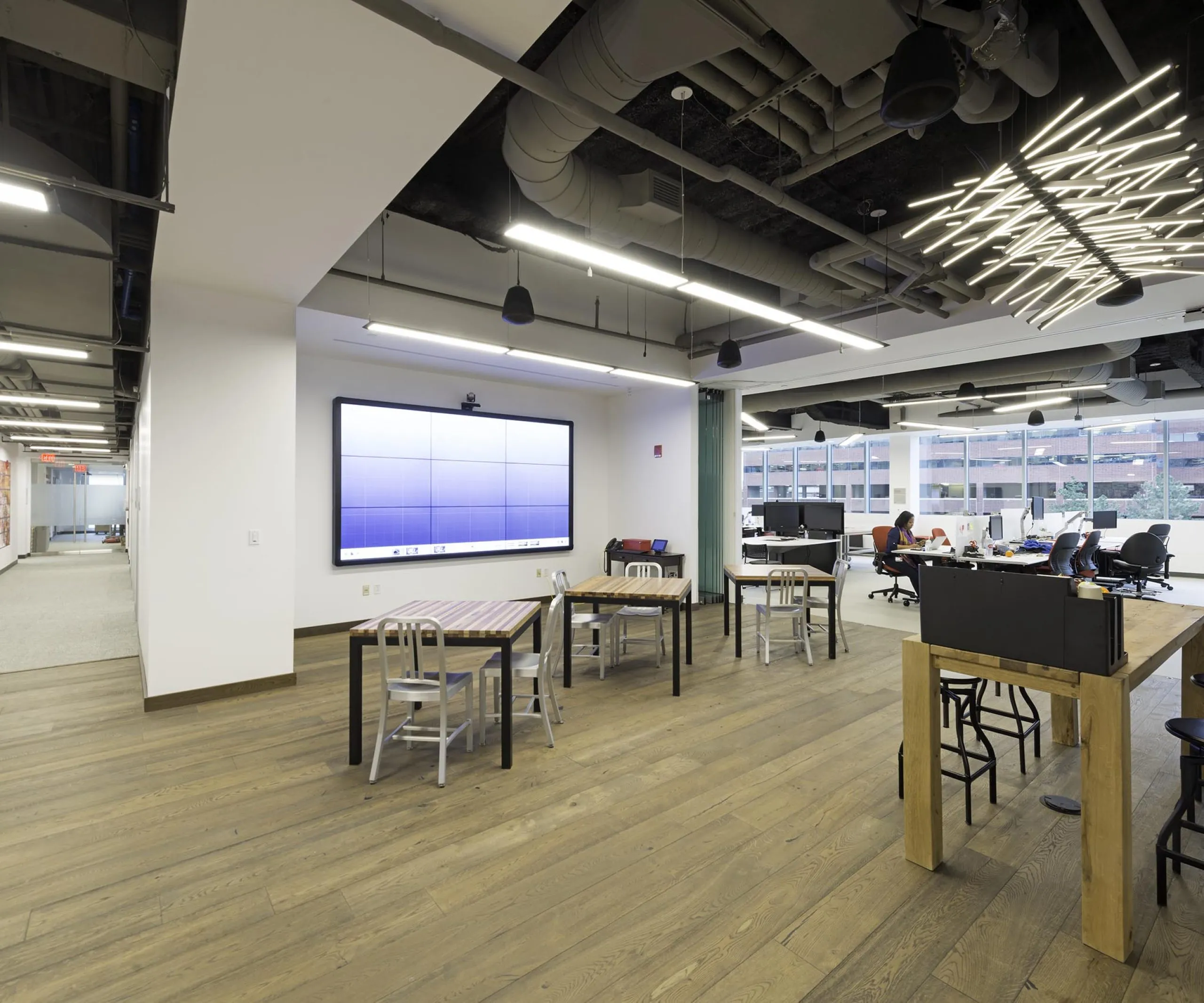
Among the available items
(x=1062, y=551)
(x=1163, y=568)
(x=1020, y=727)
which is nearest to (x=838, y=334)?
(x=1020, y=727)

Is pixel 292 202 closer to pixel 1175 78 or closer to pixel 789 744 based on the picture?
pixel 789 744

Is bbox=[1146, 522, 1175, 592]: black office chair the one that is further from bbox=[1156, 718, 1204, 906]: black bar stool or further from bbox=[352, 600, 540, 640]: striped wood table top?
bbox=[352, 600, 540, 640]: striped wood table top

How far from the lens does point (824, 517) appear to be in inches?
471

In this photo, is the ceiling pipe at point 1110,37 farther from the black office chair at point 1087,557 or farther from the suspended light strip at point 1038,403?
the suspended light strip at point 1038,403

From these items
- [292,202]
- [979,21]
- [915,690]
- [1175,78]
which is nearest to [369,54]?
[292,202]

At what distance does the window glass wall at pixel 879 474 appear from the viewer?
1565 centimetres

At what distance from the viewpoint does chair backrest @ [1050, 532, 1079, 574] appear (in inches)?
302

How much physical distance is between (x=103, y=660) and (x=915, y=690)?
6948mm

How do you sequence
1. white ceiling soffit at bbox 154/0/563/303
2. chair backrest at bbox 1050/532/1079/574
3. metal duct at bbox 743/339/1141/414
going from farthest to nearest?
1. chair backrest at bbox 1050/532/1079/574
2. metal duct at bbox 743/339/1141/414
3. white ceiling soffit at bbox 154/0/563/303

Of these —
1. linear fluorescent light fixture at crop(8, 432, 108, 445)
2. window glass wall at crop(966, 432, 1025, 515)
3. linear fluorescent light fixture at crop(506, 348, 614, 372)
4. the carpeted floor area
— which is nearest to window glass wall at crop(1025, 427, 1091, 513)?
window glass wall at crop(966, 432, 1025, 515)

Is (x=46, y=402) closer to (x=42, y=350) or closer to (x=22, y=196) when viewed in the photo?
(x=42, y=350)

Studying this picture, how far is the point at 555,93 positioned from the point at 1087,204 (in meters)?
2.10

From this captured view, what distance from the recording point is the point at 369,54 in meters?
2.09

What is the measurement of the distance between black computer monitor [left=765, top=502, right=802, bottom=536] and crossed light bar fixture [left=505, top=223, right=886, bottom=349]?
7898 millimetres
